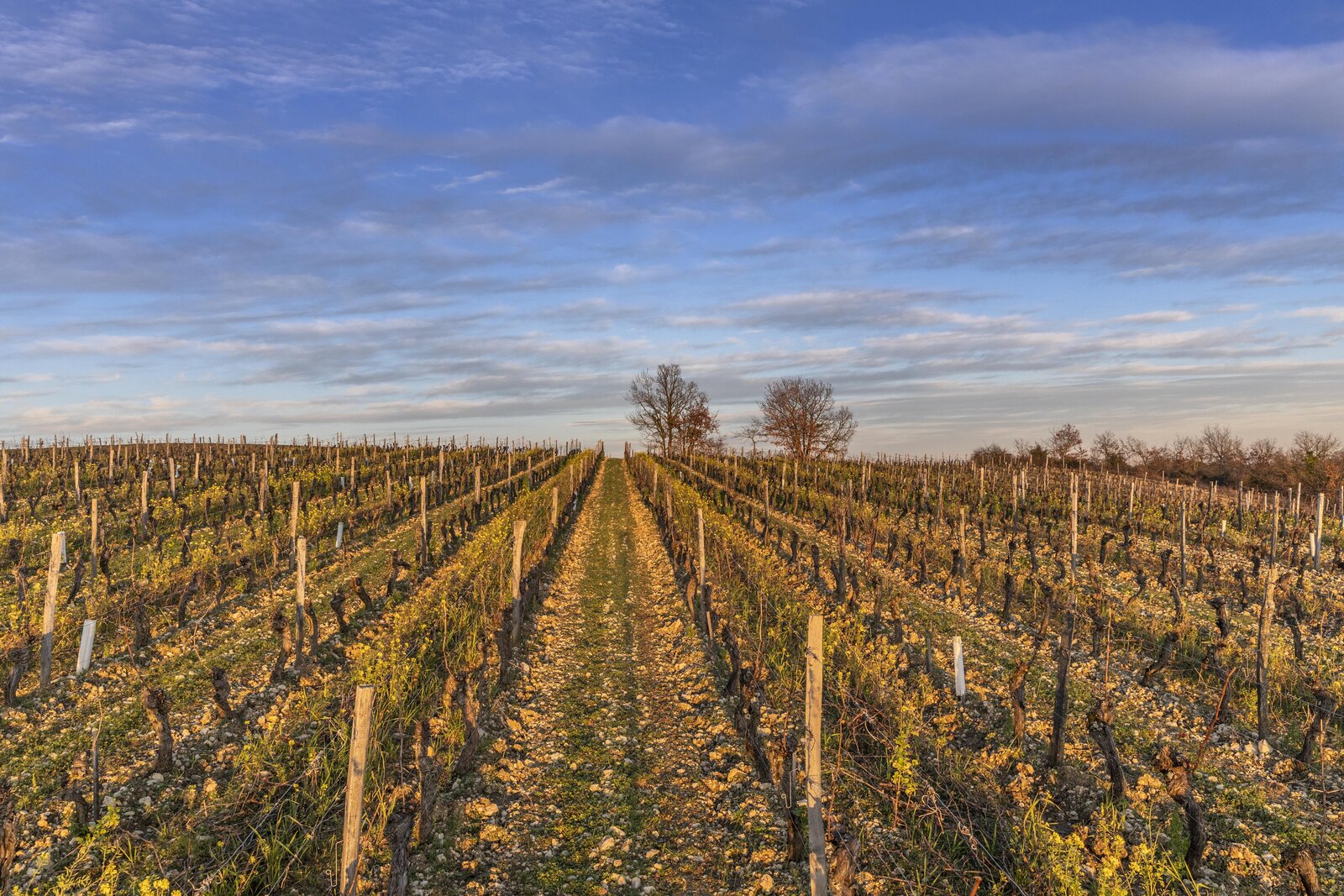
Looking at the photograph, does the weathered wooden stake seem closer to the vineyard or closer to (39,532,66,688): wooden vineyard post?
the vineyard

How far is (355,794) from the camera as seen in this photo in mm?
4496

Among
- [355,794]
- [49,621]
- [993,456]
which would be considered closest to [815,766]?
[355,794]

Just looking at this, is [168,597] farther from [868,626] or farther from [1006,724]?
[1006,724]

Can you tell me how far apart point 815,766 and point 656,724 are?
3.07m

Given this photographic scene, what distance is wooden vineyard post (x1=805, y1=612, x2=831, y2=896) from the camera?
458cm

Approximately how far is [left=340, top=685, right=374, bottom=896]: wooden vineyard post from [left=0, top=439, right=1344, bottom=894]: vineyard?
2cm

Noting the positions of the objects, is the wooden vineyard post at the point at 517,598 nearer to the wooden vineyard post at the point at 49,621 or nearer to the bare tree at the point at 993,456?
the wooden vineyard post at the point at 49,621

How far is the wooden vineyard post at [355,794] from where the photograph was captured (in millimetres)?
4434

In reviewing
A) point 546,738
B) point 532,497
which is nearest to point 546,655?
point 546,738

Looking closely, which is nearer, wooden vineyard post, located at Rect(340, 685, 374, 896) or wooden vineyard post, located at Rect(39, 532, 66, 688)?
wooden vineyard post, located at Rect(340, 685, 374, 896)

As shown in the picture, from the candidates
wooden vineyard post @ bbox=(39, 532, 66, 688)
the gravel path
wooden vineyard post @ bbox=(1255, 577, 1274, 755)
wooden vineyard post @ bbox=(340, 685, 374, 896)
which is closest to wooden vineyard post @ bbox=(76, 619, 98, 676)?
wooden vineyard post @ bbox=(39, 532, 66, 688)

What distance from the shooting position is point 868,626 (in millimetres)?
10836

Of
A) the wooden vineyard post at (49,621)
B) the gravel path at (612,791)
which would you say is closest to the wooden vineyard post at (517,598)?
the gravel path at (612,791)

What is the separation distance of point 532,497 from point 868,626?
52.3 feet
